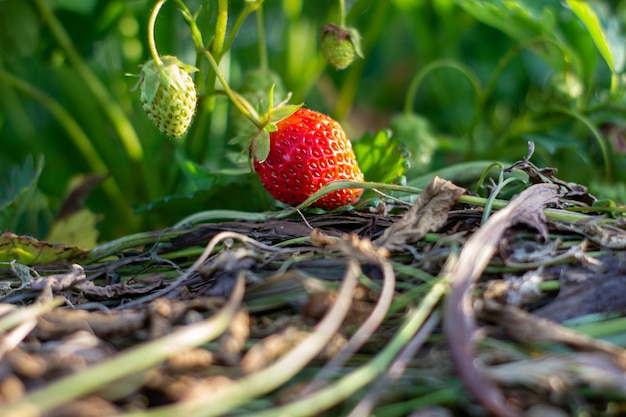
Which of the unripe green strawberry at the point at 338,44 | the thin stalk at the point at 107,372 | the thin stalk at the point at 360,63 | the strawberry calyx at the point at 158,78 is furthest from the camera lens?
the thin stalk at the point at 360,63

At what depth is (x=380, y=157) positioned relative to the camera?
874 mm

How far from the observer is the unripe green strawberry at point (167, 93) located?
26.7 inches

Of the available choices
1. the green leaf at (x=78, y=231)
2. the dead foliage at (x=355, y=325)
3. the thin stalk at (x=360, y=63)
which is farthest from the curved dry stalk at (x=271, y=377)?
the thin stalk at (x=360, y=63)

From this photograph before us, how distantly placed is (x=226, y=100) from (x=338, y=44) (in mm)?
174

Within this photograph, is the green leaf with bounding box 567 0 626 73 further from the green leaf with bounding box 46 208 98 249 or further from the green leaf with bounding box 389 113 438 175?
the green leaf with bounding box 46 208 98 249

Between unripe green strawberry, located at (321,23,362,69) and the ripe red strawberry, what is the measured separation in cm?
12

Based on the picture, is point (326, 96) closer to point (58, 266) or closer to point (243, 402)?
point (58, 266)

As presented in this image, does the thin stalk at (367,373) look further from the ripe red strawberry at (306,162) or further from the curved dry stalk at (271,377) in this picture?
the ripe red strawberry at (306,162)

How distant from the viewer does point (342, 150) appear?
747 millimetres

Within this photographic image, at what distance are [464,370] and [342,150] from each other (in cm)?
38

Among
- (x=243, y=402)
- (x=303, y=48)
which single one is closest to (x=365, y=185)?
(x=243, y=402)

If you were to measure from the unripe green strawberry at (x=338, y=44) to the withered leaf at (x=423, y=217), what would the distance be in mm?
275

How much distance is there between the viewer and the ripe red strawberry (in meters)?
0.73

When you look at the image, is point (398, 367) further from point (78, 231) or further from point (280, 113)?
point (78, 231)
